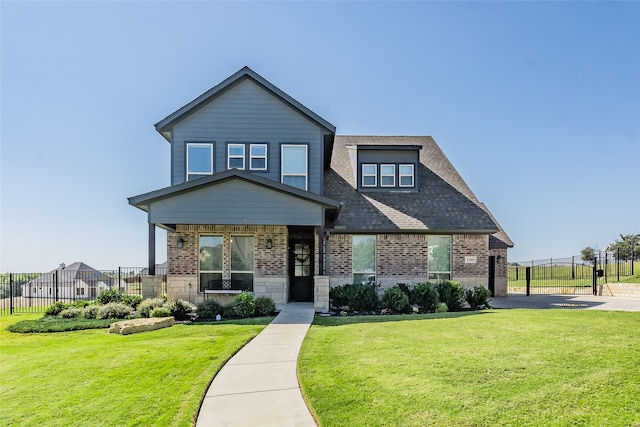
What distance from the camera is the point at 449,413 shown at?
189 inches

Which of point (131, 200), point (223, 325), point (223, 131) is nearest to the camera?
point (223, 325)

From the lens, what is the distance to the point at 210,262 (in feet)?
51.2

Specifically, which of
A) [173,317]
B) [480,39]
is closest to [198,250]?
[173,317]

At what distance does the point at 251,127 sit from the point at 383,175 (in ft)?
19.8

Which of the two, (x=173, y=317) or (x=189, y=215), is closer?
(x=173, y=317)

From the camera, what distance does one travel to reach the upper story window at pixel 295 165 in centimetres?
1633

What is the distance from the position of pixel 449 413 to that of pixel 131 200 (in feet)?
37.4

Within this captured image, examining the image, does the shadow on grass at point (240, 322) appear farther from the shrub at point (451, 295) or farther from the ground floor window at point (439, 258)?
the ground floor window at point (439, 258)

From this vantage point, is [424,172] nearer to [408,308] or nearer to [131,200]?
[408,308]

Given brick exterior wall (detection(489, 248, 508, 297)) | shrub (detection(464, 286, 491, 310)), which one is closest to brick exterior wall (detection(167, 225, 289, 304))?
shrub (detection(464, 286, 491, 310))

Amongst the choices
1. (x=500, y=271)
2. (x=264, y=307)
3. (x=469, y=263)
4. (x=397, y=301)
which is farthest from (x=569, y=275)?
(x=264, y=307)

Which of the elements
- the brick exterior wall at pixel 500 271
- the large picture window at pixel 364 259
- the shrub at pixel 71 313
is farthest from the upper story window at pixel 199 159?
the brick exterior wall at pixel 500 271

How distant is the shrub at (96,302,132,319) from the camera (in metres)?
12.5

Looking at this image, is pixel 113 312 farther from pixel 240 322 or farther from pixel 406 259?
pixel 406 259
